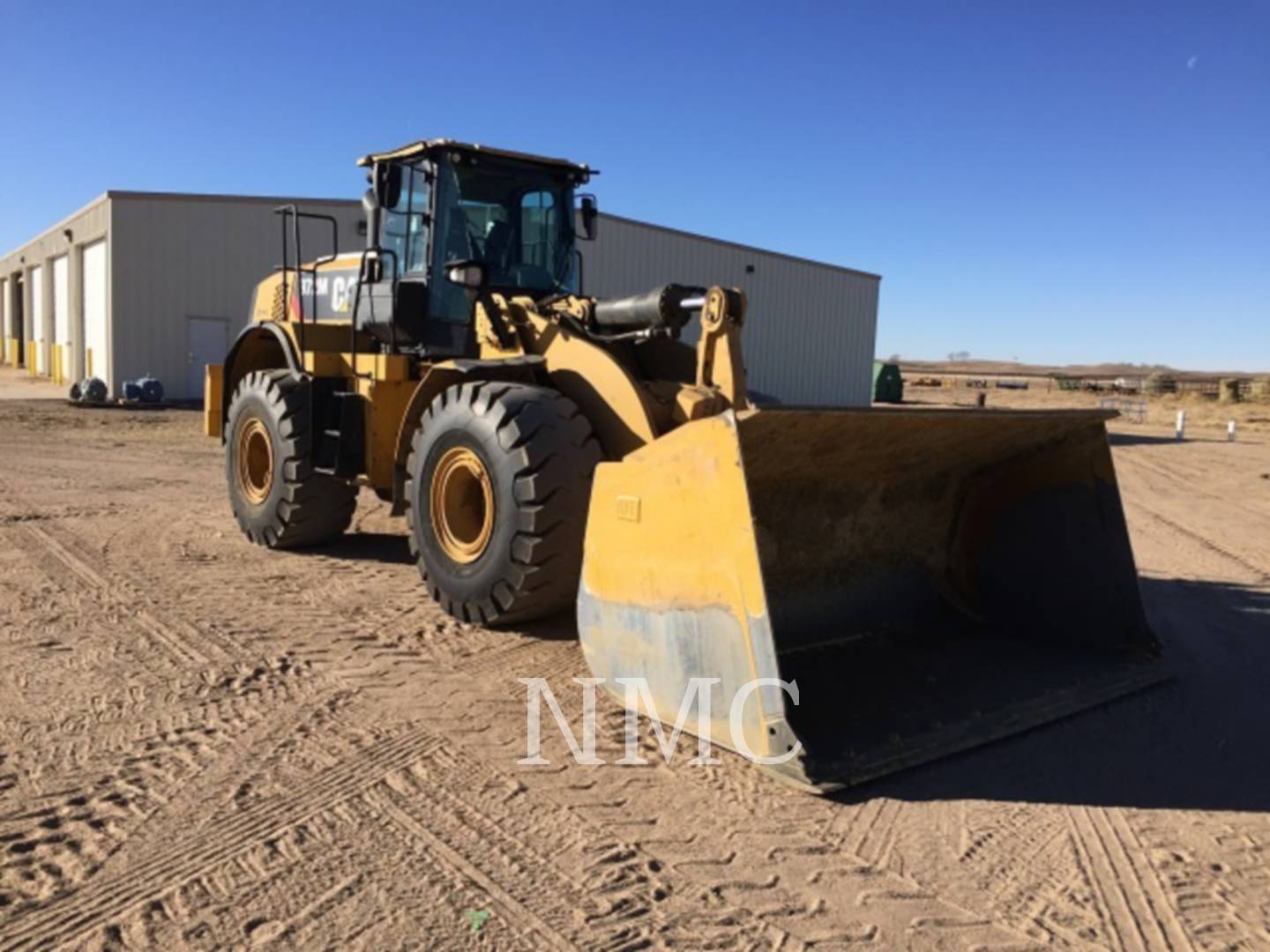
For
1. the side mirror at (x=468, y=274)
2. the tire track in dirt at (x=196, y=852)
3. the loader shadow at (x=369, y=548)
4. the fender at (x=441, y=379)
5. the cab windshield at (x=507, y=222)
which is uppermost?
the cab windshield at (x=507, y=222)

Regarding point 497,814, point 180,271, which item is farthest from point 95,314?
point 497,814

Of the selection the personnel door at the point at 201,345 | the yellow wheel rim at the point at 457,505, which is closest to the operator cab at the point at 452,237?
the yellow wheel rim at the point at 457,505

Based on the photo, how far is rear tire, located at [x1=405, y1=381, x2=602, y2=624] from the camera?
5.15m

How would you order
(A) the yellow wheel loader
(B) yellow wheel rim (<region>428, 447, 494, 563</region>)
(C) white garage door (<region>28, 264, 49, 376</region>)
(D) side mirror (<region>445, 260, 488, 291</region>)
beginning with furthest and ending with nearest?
(C) white garage door (<region>28, 264, 49, 376</region>), (D) side mirror (<region>445, 260, 488, 291</region>), (B) yellow wheel rim (<region>428, 447, 494, 563</region>), (A) the yellow wheel loader

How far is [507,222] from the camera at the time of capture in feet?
22.7

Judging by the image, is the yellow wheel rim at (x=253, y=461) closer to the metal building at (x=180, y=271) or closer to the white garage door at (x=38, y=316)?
the metal building at (x=180, y=271)

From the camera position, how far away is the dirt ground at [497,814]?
2.84m

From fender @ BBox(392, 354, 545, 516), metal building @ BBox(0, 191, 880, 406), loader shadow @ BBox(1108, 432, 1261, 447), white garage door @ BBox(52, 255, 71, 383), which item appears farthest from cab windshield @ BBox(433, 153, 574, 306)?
white garage door @ BBox(52, 255, 71, 383)

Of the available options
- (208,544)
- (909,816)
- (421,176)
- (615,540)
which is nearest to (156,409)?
(208,544)

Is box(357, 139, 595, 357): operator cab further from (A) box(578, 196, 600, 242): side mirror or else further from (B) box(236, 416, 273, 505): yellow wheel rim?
(B) box(236, 416, 273, 505): yellow wheel rim

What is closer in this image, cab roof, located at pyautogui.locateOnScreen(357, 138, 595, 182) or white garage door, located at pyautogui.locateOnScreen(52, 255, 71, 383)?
cab roof, located at pyautogui.locateOnScreen(357, 138, 595, 182)

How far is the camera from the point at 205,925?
9.02ft

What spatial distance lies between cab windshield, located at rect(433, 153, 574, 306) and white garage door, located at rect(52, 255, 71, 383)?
25981 mm

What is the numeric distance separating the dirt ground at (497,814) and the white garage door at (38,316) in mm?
32920
